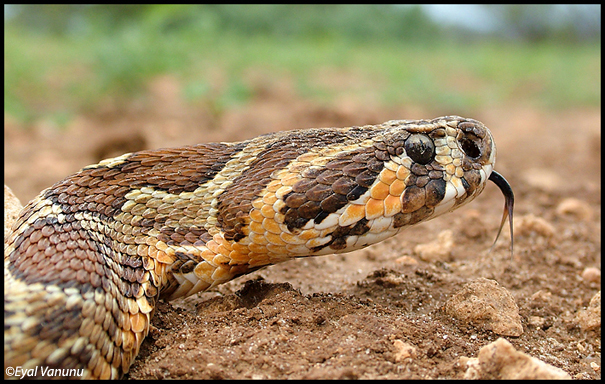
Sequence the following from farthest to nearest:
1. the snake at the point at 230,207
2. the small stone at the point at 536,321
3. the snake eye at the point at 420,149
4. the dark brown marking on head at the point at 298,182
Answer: the small stone at the point at 536,321 → the snake eye at the point at 420,149 → the dark brown marking on head at the point at 298,182 → the snake at the point at 230,207

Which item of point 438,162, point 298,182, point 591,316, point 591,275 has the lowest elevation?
point 591,275

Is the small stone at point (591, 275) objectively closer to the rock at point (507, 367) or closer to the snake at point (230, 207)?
the snake at point (230, 207)

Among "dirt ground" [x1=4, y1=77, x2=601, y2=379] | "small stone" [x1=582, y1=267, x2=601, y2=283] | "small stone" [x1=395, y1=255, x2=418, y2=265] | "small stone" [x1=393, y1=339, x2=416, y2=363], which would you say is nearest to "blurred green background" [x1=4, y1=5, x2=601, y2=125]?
"dirt ground" [x1=4, y1=77, x2=601, y2=379]

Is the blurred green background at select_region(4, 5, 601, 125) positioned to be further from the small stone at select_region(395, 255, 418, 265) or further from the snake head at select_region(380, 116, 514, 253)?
the snake head at select_region(380, 116, 514, 253)

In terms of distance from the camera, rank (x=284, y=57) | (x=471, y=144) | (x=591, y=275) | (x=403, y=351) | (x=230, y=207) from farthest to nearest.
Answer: (x=284, y=57) < (x=591, y=275) < (x=471, y=144) < (x=230, y=207) < (x=403, y=351)

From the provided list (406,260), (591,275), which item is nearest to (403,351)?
(406,260)

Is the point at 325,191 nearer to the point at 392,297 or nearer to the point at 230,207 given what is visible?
the point at 230,207

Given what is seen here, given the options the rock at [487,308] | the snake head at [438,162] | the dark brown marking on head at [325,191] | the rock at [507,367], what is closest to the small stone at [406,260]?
the rock at [487,308]
